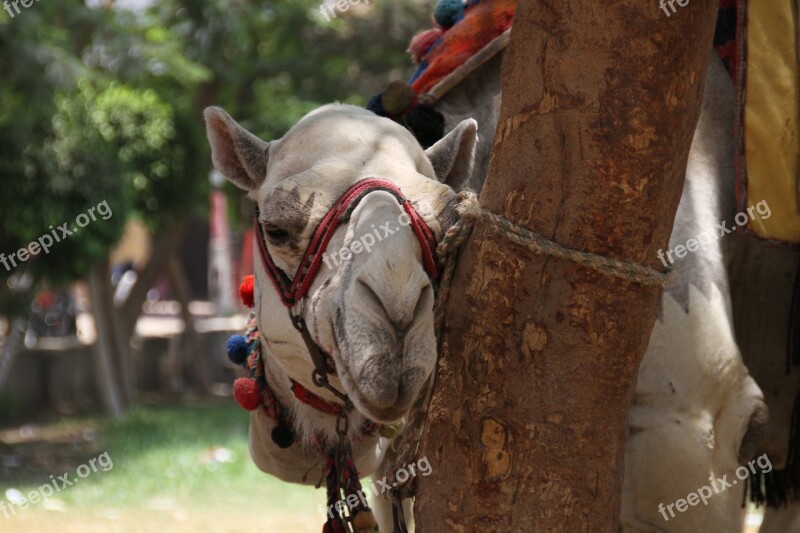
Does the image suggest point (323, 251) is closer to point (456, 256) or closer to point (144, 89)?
point (456, 256)

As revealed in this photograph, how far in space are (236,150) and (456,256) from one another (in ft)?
2.65

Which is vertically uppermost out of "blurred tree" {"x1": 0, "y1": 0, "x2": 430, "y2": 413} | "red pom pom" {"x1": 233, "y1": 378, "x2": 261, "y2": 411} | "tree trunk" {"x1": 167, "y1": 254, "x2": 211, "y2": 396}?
"red pom pom" {"x1": 233, "y1": 378, "x2": 261, "y2": 411}

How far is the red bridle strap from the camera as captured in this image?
257cm

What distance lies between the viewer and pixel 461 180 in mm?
3109

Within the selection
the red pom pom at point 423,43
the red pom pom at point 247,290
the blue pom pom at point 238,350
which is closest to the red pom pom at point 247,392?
the blue pom pom at point 238,350

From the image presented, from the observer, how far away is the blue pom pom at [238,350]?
338 cm

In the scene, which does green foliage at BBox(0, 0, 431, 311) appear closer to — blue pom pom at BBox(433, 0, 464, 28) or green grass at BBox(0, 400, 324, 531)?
green grass at BBox(0, 400, 324, 531)

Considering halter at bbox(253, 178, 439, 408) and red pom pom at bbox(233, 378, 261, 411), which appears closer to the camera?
halter at bbox(253, 178, 439, 408)

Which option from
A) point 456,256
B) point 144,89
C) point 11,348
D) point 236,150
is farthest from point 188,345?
point 456,256

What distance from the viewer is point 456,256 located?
2.59 meters

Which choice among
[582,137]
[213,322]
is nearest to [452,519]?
[582,137]

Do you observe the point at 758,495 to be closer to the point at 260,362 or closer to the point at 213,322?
the point at 260,362

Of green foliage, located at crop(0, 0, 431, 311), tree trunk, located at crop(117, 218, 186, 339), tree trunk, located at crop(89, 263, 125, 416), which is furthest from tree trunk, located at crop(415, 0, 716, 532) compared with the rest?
tree trunk, located at crop(117, 218, 186, 339)

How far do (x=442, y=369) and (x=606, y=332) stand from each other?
0.41m
